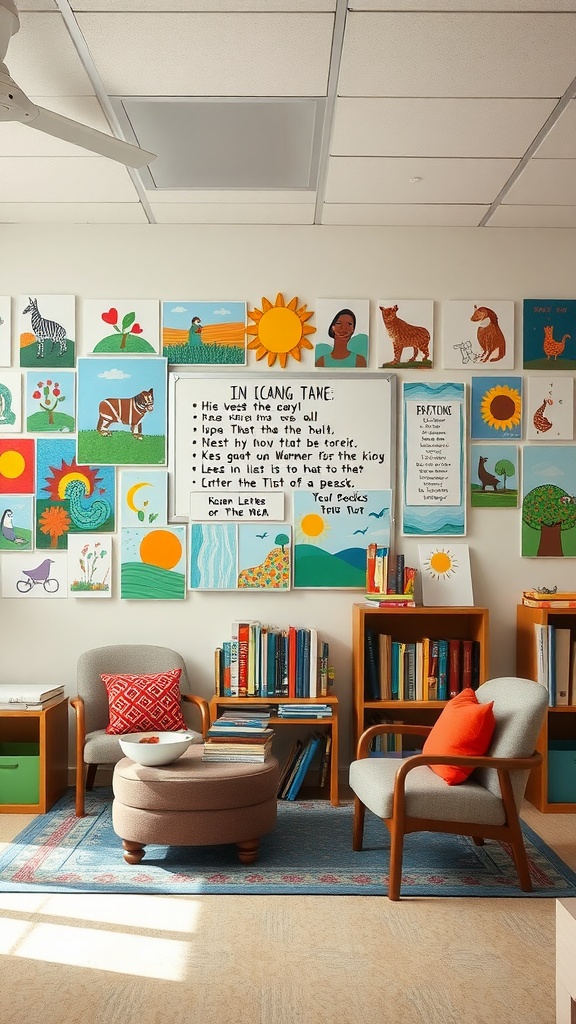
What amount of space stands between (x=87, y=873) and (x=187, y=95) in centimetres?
301

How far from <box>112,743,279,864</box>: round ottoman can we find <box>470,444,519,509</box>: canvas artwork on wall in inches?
81.6

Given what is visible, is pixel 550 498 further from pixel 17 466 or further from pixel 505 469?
pixel 17 466

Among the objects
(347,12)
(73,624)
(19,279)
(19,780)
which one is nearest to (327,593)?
(73,624)

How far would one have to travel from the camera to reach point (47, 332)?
5.01m

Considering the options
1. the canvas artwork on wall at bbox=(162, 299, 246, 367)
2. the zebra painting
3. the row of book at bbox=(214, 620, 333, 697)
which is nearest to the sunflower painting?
the canvas artwork on wall at bbox=(162, 299, 246, 367)

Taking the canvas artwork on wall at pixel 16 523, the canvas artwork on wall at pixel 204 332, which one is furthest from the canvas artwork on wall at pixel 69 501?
the canvas artwork on wall at pixel 204 332

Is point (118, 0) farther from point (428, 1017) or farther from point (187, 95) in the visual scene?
point (428, 1017)

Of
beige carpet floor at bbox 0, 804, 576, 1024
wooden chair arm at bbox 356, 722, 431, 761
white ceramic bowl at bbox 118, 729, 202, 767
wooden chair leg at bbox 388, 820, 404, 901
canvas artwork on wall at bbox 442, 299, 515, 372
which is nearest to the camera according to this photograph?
beige carpet floor at bbox 0, 804, 576, 1024

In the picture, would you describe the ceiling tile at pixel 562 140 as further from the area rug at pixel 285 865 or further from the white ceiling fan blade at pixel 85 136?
the area rug at pixel 285 865

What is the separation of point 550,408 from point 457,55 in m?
2.25

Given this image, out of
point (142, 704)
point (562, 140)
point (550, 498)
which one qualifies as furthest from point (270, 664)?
point (562, 140)

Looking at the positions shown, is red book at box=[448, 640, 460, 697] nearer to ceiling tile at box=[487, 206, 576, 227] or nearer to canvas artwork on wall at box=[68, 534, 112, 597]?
canvas artwork on wall at box=[68, 534, 112, 597]

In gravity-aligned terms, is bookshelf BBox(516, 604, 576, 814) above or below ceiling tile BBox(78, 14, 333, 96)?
below

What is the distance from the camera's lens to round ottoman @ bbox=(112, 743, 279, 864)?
3.57 meters
